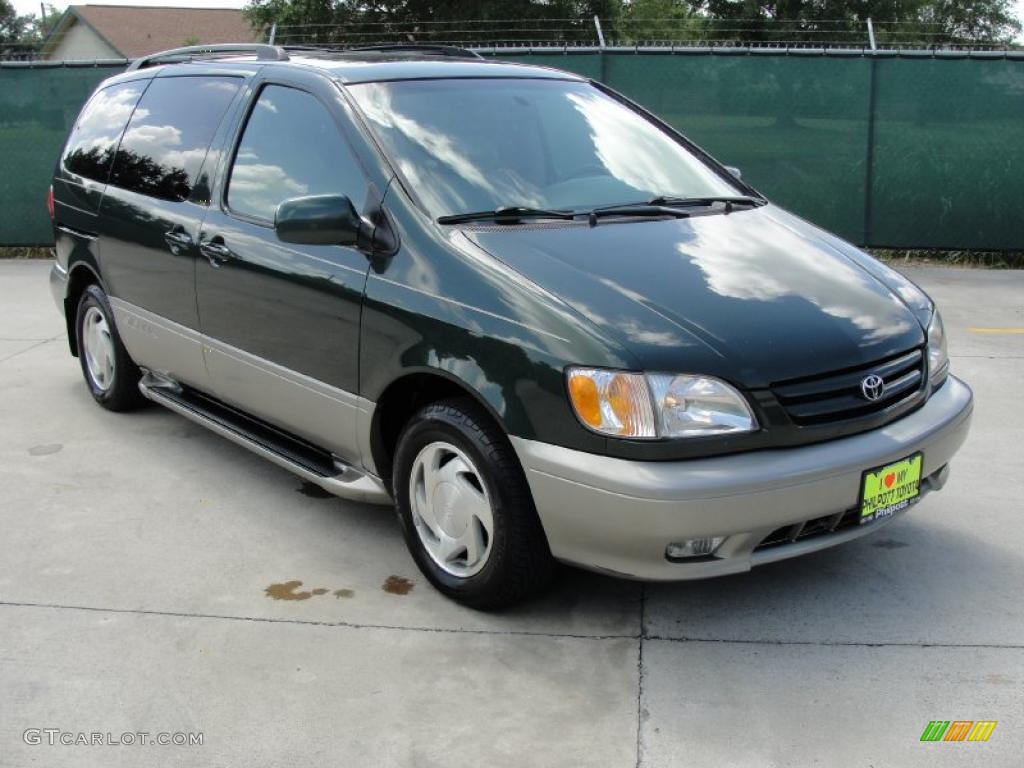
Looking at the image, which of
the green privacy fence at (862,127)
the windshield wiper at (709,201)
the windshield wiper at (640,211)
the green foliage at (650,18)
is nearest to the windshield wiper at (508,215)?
the windshield wiper at (640,211)

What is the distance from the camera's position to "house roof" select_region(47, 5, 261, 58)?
55719 mm

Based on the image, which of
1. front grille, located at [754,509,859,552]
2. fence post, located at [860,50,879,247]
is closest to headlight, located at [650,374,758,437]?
front grille, located at [754,509,859,552]

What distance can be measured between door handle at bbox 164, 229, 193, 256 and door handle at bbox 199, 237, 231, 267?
5.5 inches

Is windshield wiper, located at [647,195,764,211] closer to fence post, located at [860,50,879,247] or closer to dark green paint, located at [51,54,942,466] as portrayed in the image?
dark green paint, located at [51,54,942,466]

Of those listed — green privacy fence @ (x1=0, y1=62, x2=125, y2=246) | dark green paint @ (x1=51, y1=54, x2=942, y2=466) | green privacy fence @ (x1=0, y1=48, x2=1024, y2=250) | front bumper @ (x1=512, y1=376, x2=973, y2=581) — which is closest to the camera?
front bumper @ (x1=512, y1=376, x2=973, y2=581)

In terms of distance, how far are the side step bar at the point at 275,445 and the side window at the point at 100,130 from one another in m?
1.16

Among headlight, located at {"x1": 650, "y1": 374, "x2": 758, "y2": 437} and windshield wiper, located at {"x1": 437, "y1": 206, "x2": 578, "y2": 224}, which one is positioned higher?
windshield wiper, located at {"x1": 437, "y1": 206, "x2": 578, "y2": 224}

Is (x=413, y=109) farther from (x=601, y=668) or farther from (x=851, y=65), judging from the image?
(x=851, y=65)

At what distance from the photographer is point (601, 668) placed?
11.6 ft

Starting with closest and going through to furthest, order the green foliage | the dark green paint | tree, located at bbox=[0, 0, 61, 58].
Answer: the dark green paint < the green foliage < tree, located at bbox=[0, 0, 61, 58]

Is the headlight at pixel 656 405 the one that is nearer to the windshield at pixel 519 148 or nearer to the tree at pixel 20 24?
Result: the windshield at pixel 519 148

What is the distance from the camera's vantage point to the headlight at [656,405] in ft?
10.9

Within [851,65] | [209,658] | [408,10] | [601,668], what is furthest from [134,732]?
[408,10]

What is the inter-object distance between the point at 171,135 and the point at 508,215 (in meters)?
2.09
